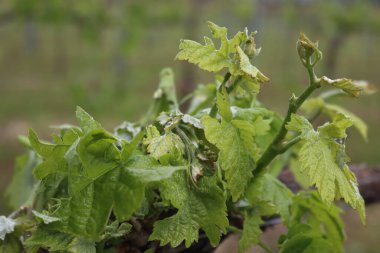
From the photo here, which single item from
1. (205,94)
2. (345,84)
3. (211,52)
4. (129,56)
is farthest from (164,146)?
(129,56)

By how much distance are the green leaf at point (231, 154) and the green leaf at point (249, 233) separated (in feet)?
0.41

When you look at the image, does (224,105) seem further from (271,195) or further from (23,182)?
(23,182)

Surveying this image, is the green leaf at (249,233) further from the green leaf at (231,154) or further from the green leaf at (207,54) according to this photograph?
the green leaf at (207,54)

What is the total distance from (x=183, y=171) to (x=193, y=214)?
5 cm

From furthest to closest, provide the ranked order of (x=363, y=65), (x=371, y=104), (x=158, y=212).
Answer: (x=363, y=65) → (x=371, y=104) → (x=158, y=212)

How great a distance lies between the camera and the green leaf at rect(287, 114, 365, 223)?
24.7 inches

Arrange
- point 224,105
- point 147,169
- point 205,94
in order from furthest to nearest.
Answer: point 205,94
point 224,105
point 147,169

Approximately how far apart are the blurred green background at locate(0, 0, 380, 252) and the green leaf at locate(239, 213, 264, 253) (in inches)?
217

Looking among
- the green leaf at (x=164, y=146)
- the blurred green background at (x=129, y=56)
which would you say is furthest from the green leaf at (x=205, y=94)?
the blurred green background at (x=129, y=56)

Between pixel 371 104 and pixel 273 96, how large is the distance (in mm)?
2611

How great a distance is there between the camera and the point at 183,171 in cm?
64

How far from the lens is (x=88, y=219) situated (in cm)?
59

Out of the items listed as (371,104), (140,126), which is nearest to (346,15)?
(371,104)

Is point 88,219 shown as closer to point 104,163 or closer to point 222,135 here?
point 104,163
